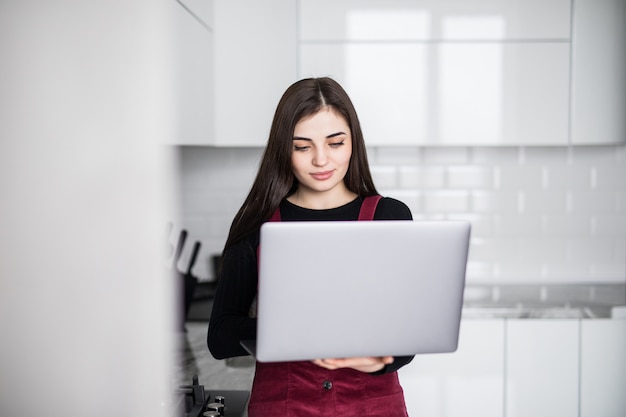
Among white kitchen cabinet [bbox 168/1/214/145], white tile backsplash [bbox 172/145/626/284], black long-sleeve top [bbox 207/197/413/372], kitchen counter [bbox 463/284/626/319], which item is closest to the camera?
black long-sleeve top [bbox 207/197/413/372]

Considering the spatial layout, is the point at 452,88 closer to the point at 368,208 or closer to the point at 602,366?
the point at 602,366

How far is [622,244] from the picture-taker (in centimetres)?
Result: 304

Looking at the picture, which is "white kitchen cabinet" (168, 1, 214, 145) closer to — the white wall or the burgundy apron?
the burgundy apron

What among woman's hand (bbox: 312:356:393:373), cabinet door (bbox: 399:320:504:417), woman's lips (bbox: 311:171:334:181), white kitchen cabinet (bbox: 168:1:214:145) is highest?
white kitchen cabinet (bbox: 168:1:214:145)

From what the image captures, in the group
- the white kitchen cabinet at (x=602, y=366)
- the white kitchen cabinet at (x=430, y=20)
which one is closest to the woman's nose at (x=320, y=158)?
the white kitchen cabinet at (x=430, y=20)

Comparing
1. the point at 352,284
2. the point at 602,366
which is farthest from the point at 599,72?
the point at 352,284

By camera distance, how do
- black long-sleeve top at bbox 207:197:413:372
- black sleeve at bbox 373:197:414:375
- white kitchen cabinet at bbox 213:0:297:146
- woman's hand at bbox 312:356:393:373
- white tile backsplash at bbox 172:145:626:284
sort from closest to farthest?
woman's hand at bbox 312:356:393:373 → black long-sleeve top at bbox 207:197:413:372 → black sleeve at bbox 373:197:414:375 → white kitchen cabinet at bbox 213:0:297:146 → white tile backsplash at bbox 172:145:626:284

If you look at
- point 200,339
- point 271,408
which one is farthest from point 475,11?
point 271,408

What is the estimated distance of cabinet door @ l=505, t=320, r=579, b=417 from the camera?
251 centimetres

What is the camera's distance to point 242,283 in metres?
1.22

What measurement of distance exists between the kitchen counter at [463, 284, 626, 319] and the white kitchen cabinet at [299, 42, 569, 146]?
2.08ft

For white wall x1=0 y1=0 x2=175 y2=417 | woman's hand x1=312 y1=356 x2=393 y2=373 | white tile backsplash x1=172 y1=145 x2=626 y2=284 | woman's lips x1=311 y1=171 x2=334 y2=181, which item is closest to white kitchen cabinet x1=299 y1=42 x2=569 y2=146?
white tile backsplash x1=172 y1=145 x2=626 y2=284

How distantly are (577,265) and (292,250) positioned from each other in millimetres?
2509

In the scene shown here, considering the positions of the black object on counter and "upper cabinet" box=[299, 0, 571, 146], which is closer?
the black object on counter
